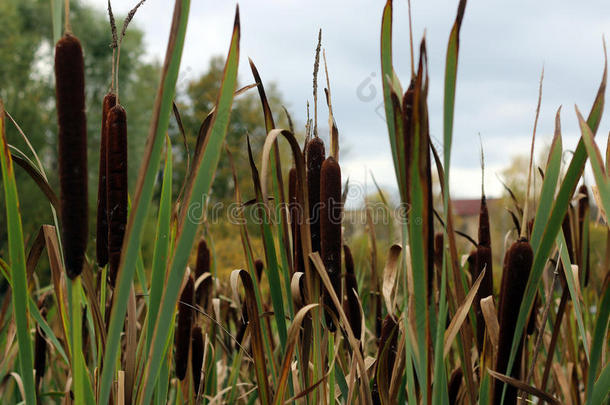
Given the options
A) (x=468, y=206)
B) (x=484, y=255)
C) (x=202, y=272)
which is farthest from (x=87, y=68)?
(x=468, y=206)

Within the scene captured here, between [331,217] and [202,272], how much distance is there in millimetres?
1088

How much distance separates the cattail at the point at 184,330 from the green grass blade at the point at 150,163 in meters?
0.66

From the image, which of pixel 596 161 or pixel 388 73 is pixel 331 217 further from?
pixel 596 161

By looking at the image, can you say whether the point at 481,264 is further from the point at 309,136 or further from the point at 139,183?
the point at 139,183

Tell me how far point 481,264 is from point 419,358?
399 mm

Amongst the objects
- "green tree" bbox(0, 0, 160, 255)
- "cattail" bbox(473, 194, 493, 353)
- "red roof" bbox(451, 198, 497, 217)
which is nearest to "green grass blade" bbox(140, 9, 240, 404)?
"cattail" bbox(473, 194, 493, 353)

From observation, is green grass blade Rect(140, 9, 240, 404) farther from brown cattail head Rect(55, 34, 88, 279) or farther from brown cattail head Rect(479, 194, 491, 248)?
brown cattail head Rect(479, 194, 491, 248)

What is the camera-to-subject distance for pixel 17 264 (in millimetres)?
A: 861

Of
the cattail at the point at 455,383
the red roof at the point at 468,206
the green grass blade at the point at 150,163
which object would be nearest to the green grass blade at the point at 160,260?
the green grass blade at the point at 150,163

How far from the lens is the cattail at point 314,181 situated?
1.01 metres

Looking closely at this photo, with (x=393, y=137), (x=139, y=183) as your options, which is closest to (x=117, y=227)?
(x=139, y=183)

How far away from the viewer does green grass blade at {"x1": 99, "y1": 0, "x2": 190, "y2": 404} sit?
2.23 feet

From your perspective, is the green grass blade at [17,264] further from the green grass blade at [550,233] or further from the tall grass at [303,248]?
the green grass blade at [550,233]

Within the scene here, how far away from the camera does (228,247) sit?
972 cm
